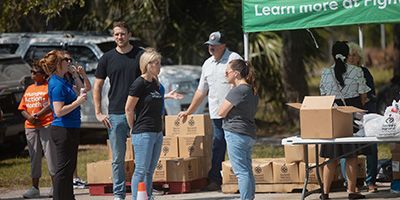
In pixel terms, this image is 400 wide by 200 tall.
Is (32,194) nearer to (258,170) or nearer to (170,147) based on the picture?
(170,147)

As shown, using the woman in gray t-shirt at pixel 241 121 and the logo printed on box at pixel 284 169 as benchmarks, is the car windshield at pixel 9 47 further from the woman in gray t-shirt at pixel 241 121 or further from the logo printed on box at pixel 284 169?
the woman in gray t-shirt at pixel 241 121

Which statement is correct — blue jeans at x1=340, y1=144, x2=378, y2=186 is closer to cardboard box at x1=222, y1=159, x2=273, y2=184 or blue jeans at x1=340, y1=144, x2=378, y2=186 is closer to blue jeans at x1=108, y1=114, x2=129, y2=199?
cardboard box at x1=222, y1=159, x2=273, y2=184

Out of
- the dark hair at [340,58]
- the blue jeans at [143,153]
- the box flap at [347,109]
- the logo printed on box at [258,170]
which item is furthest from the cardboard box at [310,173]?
the blue jeans at [143,153]

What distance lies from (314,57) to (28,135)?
10.8 metres

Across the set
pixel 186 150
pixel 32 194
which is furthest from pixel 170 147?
pixel 32 194

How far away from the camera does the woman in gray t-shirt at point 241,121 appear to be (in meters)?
10.6

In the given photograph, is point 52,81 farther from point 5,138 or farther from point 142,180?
point 5,138

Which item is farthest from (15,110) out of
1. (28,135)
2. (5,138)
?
(28,135)

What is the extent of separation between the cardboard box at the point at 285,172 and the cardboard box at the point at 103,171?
181 cm

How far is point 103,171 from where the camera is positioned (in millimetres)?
12758

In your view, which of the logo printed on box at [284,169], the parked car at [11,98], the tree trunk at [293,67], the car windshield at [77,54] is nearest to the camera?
the logo printed on box at [284,169]

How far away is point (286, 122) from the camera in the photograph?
71.7 ft

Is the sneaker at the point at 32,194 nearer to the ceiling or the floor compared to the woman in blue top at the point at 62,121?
nearer to the floor

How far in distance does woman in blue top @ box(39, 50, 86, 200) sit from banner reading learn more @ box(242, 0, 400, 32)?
9.40 feet
